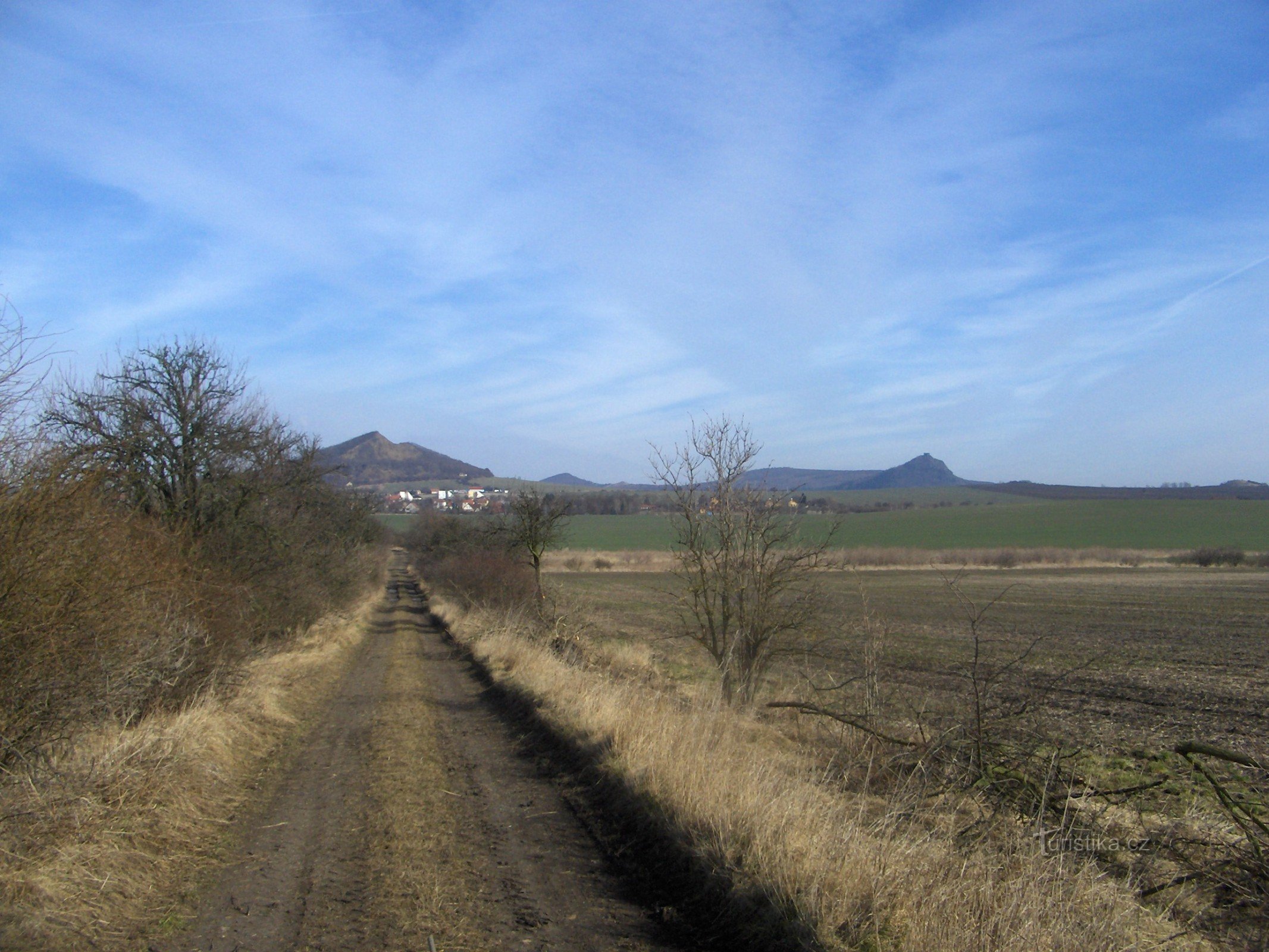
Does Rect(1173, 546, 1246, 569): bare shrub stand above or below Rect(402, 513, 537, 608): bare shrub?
below

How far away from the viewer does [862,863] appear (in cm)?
454

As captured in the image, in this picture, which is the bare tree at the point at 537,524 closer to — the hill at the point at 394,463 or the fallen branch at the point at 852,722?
the fallen branch at the point at 852,722

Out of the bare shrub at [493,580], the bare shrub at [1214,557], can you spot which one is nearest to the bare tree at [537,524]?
the bare shrub at [493,580]

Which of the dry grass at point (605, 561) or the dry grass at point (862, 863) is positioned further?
the dry grass at point (605, 561)

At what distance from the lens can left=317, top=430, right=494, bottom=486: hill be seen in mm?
153500

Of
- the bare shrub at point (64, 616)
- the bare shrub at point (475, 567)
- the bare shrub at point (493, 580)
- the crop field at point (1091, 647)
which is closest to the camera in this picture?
the bare shrub at point (64, 616)

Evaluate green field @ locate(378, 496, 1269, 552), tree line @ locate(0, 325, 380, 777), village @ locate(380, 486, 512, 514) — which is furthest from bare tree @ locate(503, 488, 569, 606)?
green field @ locate(378, 496, 1269, 552)

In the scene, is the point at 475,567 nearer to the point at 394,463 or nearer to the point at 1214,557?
the point at 1214,557

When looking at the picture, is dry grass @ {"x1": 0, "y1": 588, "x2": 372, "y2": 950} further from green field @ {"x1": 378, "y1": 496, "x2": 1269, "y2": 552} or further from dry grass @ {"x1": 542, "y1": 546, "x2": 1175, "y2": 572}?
dry grass @ {"x1": 542, "y1": 546, "x2": 1175, "y2": 572}

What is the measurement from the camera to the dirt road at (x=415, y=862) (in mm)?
4617

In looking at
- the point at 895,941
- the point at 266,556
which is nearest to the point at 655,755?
the point at 895,941

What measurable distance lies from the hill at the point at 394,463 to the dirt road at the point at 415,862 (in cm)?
13233

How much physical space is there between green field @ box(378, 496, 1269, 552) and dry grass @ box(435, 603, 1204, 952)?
5327 centimetres

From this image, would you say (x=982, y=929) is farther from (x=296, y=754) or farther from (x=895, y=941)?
(x=296, y=754)
